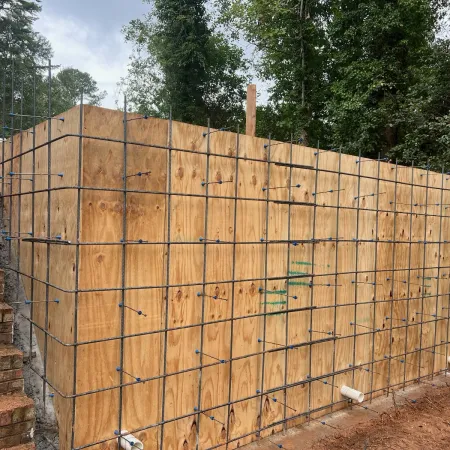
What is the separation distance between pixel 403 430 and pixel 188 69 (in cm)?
1529

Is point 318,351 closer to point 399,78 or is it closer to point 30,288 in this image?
point 30,288

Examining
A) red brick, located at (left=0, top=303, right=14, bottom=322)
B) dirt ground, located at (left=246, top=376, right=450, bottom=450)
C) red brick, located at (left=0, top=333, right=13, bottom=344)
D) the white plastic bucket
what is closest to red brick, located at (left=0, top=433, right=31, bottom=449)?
red brick, located at (left=0, top=333, right=13, bottom=344)

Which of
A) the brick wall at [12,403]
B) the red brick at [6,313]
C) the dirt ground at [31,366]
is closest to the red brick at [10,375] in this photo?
the brick wall at [12,403]

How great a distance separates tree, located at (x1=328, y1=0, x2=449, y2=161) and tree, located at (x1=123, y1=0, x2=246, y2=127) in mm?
5849

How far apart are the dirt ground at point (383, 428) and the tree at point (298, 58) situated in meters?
10.9

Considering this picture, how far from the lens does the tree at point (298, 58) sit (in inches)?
576

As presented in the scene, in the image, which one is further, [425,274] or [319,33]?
[319,33]

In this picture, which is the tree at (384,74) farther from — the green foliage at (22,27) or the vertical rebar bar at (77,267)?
the green foliage at (22,27)

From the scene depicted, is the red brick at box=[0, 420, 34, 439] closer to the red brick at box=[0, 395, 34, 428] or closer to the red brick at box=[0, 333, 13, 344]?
the red brick at box=[0, 395, 34, 428]

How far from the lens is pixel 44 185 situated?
10.2 feet

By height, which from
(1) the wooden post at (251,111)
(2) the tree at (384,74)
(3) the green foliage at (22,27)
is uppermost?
Result: (3) the green foliage at (22,27)

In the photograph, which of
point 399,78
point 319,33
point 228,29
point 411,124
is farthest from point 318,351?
point 228,29

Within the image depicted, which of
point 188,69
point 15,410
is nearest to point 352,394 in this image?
point 15,410

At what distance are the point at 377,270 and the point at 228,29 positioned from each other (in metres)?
17.5
